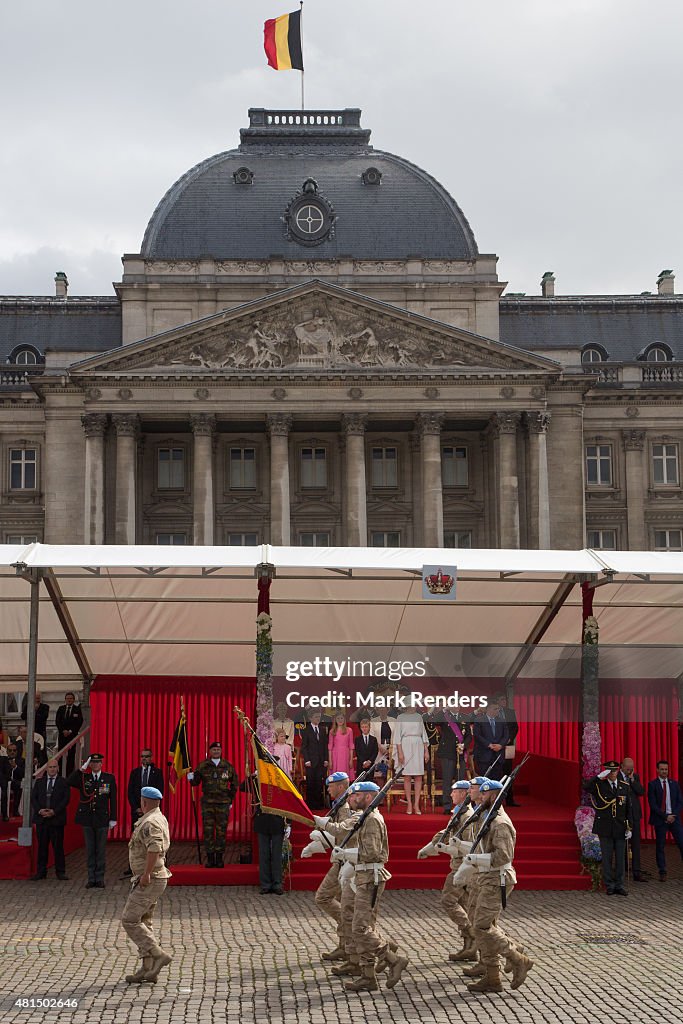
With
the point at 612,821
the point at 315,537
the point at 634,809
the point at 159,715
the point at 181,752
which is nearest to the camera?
the point at 612,821

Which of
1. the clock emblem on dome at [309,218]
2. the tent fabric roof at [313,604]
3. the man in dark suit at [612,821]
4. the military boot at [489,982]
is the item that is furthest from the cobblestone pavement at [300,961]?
the clock emblem on dome at [309,218]

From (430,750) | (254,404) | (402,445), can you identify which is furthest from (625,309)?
(430,750)

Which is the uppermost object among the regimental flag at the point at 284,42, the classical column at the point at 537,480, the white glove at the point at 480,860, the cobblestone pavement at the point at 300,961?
the regimental flag at the point at 284,42

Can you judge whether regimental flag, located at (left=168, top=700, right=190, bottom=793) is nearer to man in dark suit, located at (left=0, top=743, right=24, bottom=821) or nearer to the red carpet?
the red carpet

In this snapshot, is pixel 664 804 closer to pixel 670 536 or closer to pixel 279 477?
pixel 279 477

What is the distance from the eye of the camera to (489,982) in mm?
13734

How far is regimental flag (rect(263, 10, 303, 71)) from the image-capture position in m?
67.3

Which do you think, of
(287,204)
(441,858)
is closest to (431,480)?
(287,204)

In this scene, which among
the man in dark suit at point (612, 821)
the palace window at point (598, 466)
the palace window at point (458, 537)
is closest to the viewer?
the man in dark suit at point (612, 821)

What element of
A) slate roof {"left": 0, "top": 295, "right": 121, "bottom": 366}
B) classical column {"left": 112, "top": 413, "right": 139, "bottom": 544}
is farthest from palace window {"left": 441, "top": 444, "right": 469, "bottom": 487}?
slate roof {"left": 0, "top": 295, "right": 121, "bottom": 366}

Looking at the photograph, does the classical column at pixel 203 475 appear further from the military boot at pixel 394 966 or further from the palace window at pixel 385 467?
the military boot at pixel 394 966

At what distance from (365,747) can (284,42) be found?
53.0 m

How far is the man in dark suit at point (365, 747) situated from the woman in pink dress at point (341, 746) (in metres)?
0.13

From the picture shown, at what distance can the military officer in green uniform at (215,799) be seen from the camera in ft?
68.2
